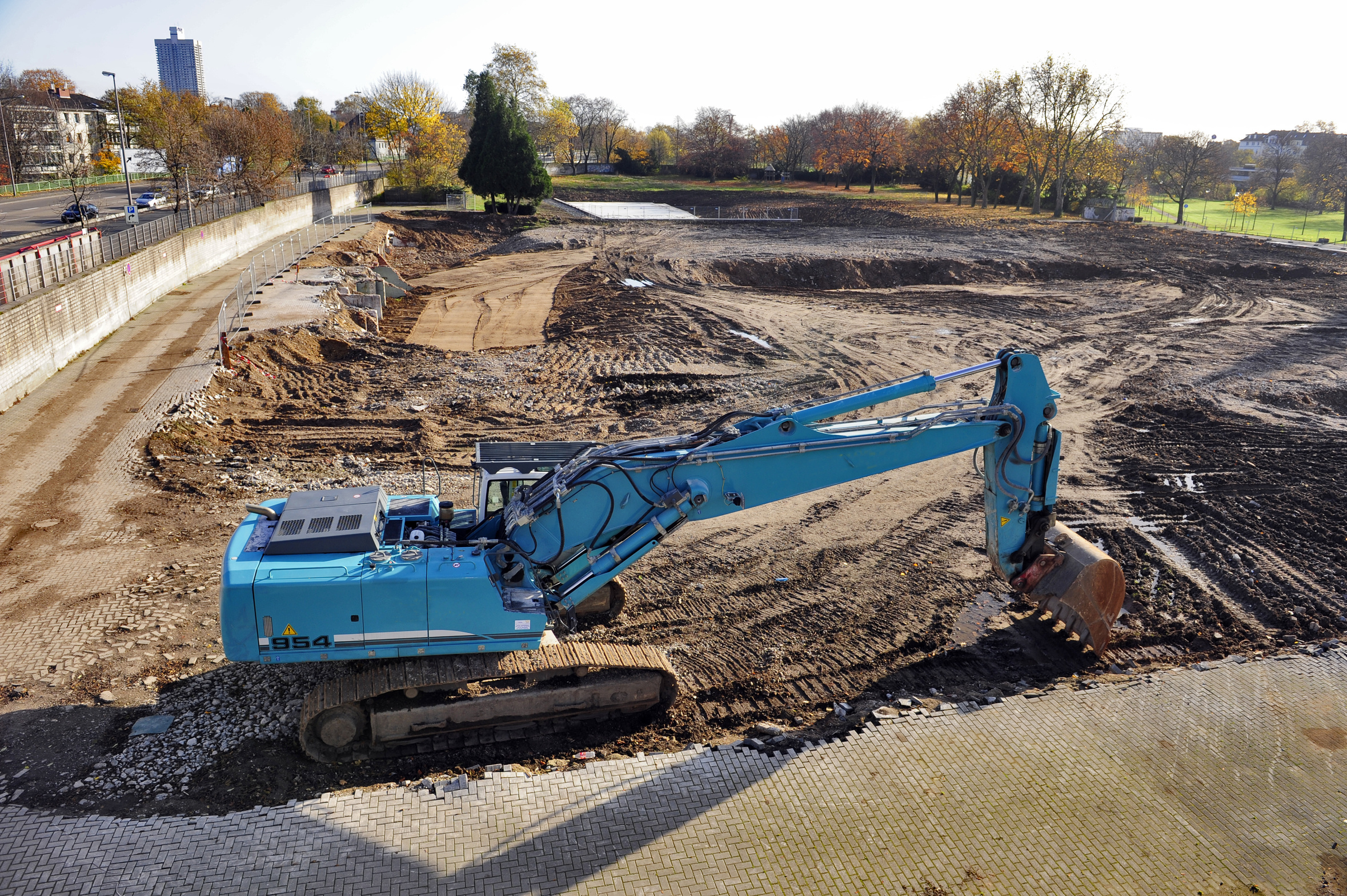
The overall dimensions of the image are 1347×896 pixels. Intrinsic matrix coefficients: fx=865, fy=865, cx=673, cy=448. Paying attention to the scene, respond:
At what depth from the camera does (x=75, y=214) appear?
41719 millimetres

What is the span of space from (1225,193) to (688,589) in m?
99.3

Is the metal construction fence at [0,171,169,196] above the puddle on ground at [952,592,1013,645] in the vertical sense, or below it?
above

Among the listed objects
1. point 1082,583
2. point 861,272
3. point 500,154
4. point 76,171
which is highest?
point 500,154

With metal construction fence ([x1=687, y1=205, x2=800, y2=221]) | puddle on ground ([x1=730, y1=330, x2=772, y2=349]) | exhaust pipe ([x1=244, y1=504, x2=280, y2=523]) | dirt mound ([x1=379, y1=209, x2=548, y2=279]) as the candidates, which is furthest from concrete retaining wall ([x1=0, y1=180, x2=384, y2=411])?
metal construction fence ([x1=687, y1=205, x2=800, y2=221])

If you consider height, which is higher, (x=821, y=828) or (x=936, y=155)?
(x=936, y=155)

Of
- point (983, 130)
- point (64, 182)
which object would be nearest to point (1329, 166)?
point (983, 130)

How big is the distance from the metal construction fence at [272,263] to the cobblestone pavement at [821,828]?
15478 millimetres

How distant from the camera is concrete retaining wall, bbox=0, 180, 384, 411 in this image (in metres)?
17.2

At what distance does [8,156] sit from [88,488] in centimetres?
4555

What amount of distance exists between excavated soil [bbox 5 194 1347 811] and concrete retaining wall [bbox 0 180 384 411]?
368 centimetres

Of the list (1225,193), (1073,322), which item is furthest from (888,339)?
(1225,193)

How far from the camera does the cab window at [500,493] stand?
29.3ft

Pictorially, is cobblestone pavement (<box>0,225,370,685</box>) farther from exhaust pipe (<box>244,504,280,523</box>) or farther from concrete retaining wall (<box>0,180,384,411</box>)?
exhaust pipe (<box>244,504,280,523</box>)

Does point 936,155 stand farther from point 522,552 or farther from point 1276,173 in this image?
point 522,552
